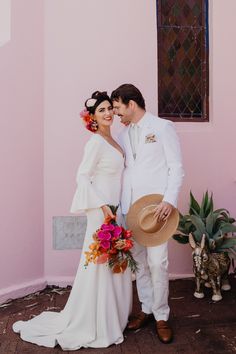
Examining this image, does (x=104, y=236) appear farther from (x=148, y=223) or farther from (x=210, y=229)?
(x=210, y=229)

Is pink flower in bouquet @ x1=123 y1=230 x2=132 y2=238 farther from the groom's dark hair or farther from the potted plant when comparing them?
the potted plant

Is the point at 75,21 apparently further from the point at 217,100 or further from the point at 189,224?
the point at 189,224

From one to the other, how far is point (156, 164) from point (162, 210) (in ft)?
1.34

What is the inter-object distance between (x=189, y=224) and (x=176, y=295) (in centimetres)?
83

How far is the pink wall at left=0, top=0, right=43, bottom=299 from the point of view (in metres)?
4.16

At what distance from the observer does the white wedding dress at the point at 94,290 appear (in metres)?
3.12

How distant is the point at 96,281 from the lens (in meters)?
3.17

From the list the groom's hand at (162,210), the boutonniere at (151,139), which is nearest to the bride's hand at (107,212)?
the groom's hand at (162,210)

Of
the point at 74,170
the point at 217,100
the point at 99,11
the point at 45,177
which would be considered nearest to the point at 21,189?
the point at 45,177

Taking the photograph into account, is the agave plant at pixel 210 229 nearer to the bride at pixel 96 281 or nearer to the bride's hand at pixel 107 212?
the bride at pixel 96 281

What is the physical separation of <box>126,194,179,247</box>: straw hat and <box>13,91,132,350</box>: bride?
0.21m

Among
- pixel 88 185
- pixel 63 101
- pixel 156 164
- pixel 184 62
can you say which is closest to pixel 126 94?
pixel 156 164

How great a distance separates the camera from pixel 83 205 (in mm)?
3111

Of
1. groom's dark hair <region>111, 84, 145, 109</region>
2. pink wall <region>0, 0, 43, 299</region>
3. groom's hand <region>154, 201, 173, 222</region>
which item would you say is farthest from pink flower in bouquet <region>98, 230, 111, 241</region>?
pink wall <region>0, 0, 43, 299</region>
